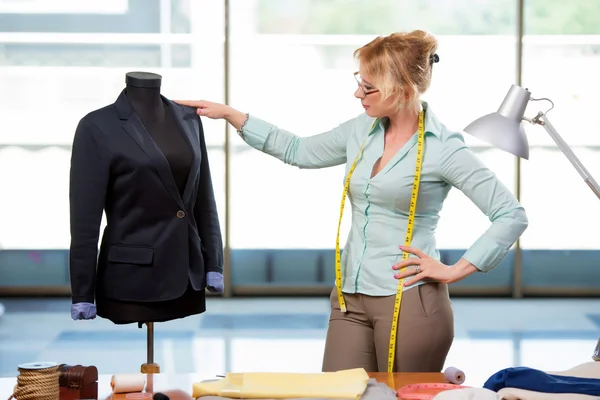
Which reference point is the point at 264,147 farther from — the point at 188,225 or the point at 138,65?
the point at 138,65

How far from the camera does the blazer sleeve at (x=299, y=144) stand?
118 inches

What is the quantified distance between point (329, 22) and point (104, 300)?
4.19m

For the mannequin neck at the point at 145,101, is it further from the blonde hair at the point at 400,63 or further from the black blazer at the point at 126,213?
the blonde hair at the point at 400,63

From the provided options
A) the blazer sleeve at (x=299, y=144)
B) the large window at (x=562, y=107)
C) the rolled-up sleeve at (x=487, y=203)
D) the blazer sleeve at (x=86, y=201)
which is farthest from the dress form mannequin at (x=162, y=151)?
the large window at (x=562, y=107)

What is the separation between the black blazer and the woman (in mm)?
511

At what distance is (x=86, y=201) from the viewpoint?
273cm

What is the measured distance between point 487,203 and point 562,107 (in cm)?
421

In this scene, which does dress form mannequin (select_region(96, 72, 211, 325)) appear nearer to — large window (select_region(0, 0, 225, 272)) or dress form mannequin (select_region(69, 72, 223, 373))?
dress form mannequin (select_region(69, 72, 223, 373))

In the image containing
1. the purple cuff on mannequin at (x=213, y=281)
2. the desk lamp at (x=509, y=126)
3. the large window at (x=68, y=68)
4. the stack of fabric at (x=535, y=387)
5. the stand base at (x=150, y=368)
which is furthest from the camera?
the large window at (x=68, y=68)

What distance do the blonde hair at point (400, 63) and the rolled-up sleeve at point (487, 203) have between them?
227mm

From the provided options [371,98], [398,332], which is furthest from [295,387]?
[371,98]

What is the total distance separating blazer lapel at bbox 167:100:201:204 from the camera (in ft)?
9.28

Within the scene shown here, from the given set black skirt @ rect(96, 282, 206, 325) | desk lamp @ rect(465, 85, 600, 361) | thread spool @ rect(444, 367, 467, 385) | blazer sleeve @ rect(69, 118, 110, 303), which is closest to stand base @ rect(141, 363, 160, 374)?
black skirt @ rect(96, 282, 206, 325)

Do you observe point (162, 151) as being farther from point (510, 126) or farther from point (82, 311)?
point (510, 126)
